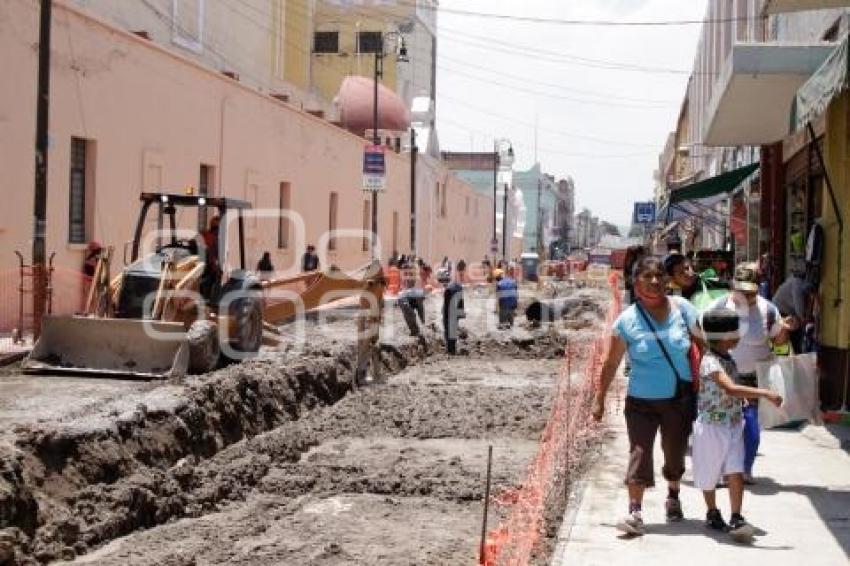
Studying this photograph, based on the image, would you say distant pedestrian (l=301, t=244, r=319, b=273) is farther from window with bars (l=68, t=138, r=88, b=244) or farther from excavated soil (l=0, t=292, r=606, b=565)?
excavated soil (l=0, t=292, r=606, b=565)

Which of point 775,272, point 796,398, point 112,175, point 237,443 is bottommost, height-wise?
point 237,443

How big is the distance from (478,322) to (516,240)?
5949 cm

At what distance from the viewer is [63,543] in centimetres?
752

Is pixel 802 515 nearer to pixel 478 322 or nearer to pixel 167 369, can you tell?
pixel 167 369

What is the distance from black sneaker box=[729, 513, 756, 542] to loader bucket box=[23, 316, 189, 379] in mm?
8078

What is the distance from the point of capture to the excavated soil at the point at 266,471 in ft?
24.9

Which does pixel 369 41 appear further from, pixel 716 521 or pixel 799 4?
pixel 716 521

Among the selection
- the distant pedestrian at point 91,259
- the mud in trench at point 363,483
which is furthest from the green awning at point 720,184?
the distant pedestrian at point 91,259

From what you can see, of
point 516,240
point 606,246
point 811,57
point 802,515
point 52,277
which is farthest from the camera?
point 516,240

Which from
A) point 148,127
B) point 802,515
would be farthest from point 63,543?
point 148,127

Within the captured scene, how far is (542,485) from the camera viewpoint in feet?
24.1

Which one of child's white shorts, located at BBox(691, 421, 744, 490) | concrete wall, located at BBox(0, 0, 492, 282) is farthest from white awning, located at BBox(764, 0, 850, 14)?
concrete wall, located at BBox(0, 0, 492, 282)

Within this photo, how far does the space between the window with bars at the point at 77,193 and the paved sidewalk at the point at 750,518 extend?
13059 millimetres

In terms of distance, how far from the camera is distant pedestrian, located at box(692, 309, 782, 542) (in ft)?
22.0
